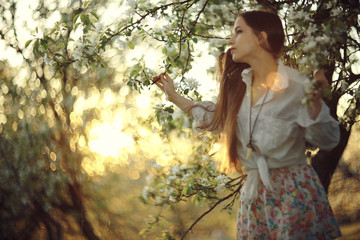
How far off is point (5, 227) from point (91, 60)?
5053mm

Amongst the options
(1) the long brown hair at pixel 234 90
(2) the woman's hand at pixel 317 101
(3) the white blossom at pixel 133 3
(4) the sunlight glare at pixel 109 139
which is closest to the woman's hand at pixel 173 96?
(1) the long brown hair at pixel 234 90

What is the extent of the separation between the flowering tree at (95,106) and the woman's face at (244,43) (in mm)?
393

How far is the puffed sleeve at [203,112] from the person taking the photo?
2068 millimetres

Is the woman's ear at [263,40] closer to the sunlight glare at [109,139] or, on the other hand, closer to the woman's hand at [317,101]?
the woman's hand at [317,101]

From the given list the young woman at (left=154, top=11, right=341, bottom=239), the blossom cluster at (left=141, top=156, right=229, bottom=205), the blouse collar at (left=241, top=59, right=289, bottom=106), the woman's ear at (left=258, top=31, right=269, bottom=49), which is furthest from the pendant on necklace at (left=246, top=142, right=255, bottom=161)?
the blossom cluster at (left=141, top=156, right=229, bottom=205)

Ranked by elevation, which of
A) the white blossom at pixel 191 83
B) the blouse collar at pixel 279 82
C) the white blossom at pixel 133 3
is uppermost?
the white blossom at pixel 133 3

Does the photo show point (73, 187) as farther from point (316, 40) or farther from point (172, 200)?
point (316, 40)

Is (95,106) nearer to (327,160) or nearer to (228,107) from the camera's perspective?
(327,160)

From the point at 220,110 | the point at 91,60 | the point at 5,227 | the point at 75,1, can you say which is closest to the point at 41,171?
the point at 5,227

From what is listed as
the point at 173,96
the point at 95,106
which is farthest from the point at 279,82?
the point at 95,106

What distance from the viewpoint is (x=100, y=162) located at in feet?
19.2

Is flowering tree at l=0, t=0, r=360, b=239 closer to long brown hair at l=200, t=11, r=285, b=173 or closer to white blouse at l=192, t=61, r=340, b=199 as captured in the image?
long brown hair at l=200, t=11, r=285, b=173

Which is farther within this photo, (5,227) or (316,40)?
(5,227)

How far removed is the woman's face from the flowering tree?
393 mm
